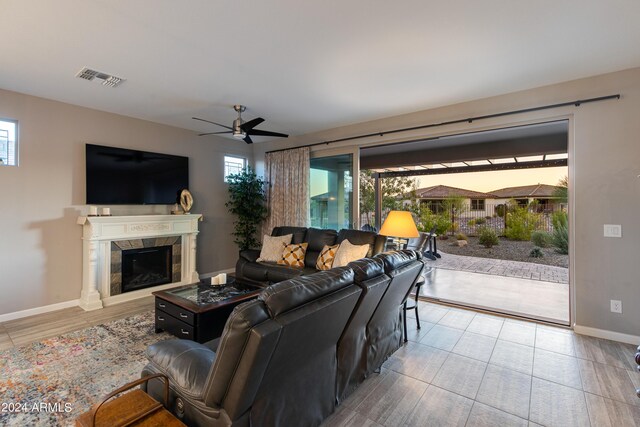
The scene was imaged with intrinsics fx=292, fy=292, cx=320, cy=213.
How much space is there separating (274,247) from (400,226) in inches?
86.4

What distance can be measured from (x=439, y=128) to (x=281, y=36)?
2563 millimetres

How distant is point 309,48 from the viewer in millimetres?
2576

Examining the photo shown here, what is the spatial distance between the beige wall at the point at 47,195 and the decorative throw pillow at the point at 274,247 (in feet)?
7.07

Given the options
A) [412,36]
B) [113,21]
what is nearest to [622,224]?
[412,36]

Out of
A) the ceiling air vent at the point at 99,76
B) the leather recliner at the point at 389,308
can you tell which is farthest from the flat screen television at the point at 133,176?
the leather recliner at the point at 389,308

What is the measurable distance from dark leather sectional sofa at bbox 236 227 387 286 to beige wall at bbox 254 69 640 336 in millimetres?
2179

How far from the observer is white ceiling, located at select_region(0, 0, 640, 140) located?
6.84 ft

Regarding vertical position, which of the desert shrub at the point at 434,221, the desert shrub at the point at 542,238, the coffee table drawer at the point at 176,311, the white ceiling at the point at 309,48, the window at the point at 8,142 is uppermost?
the white ceiling at the point at 309,48

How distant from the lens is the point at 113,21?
7.23 feet

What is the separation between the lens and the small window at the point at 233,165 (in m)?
5.95

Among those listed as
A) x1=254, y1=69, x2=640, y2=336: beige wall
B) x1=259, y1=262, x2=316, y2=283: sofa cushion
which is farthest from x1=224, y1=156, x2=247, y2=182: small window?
x1=254, y1=69, x2=640, y2=336: beige wall

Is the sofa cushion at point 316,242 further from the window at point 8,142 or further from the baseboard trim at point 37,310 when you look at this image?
the window at point 8,142

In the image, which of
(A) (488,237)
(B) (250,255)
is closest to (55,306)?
(B) (250,255)

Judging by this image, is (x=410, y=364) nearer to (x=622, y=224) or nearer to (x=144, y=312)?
(x=622, y=224)
